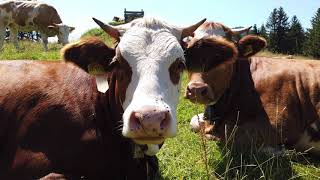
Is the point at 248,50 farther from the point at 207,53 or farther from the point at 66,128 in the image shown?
the point at 66,128

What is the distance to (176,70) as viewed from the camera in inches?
179

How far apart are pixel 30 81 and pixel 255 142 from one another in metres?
3.41

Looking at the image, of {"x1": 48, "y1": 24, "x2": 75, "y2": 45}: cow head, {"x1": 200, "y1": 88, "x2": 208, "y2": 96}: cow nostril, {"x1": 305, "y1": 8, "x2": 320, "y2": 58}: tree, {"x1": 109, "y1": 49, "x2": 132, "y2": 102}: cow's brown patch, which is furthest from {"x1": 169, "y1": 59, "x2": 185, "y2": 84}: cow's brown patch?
{"x1": 305, "y1": 8, "x2": 320, "y2": 58}: tree

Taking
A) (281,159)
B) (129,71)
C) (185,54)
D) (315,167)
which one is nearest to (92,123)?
(129,71)

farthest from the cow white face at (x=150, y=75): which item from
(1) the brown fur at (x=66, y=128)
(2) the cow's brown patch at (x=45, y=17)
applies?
(2) the cow's brown patch at (x=45, y=17)

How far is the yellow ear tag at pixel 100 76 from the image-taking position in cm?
486

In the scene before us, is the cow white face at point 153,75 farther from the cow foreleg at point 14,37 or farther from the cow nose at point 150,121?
the cow foreleg at point 14,37

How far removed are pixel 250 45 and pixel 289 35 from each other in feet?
254

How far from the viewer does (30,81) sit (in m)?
5.26

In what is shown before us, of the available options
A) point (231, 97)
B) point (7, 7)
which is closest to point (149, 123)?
point (231, 97)

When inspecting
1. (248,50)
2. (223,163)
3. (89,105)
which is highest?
(248,50)

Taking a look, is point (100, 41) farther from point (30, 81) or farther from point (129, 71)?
point (30, 81)

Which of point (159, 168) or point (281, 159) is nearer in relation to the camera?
point (159, 168)

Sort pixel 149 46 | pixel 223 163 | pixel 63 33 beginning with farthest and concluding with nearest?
pixel 63 33
pixel 223 163
pixel 149 46
